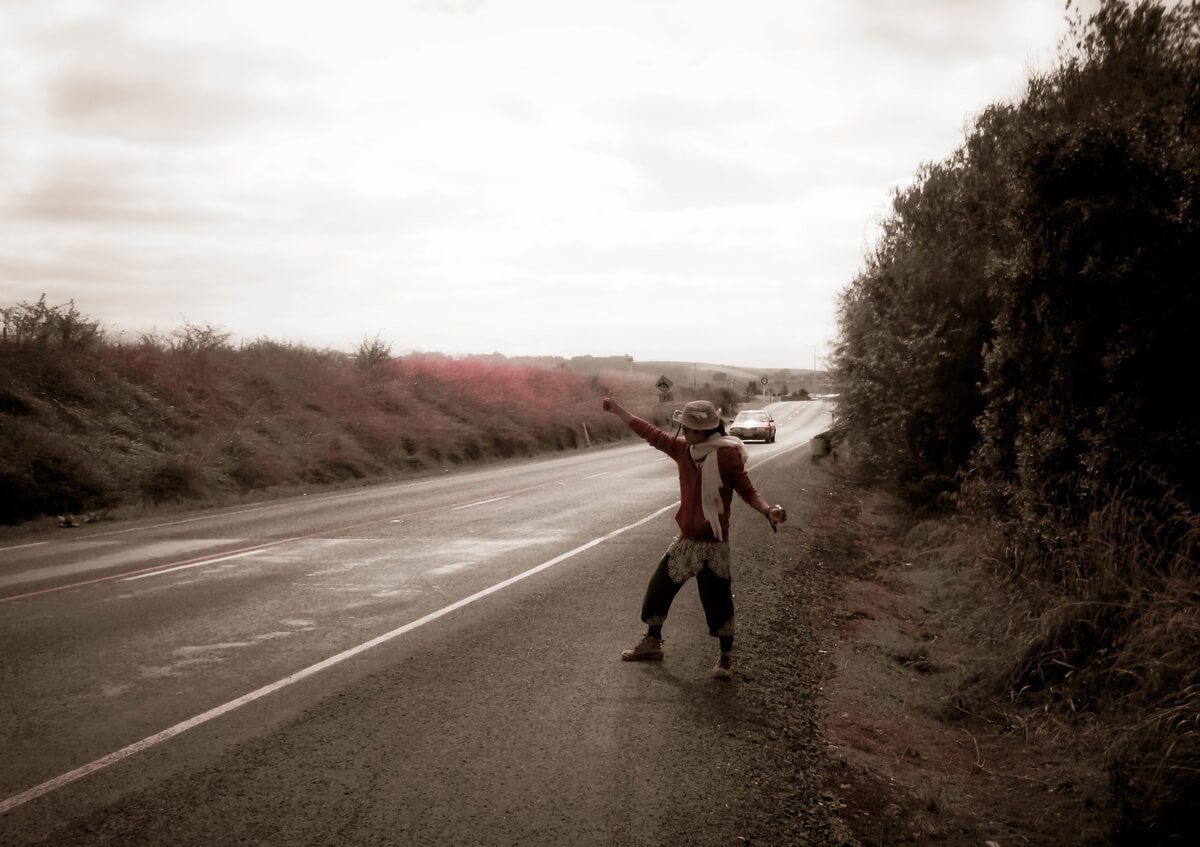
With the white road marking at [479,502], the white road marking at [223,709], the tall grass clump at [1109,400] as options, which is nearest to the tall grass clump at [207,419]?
the white road marking at [479,502]

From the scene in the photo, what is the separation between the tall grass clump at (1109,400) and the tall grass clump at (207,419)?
16.8 metres

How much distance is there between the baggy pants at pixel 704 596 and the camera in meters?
6.56

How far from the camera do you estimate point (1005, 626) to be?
25.2ft

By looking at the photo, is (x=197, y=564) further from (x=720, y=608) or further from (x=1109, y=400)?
(x=1109, y=400)

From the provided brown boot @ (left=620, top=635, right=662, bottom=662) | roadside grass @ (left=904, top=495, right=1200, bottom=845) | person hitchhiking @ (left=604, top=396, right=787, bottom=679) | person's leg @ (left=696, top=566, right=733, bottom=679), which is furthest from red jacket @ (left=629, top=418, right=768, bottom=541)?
roadside grass @ (left=904, top=495, right=1200, bottom=845)

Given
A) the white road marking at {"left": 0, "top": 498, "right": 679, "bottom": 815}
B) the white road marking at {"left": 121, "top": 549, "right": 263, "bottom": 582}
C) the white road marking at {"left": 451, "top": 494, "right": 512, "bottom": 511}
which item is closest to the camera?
the white road marking at {"left": 0, "top": 498, "right": 679, "bottom": 815}

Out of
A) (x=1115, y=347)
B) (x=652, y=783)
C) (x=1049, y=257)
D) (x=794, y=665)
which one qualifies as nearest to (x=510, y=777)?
(x=652, y=783)

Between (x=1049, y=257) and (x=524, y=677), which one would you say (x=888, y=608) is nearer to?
(x=1049, y=257)

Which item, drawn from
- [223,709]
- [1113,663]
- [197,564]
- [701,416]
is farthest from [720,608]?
[197,564]

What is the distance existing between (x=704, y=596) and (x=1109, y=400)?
4.02 metres

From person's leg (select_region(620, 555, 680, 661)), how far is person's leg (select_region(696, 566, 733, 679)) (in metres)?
0.24

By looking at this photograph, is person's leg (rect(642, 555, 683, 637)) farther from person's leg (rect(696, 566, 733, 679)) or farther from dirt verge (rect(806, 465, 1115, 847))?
dirt verge (rect(806, 465, 1115, 847))

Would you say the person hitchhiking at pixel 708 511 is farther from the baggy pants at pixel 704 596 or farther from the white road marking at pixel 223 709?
the white road marking at pixel 223 709

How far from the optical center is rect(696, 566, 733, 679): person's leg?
6.53 metres
